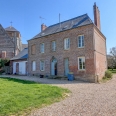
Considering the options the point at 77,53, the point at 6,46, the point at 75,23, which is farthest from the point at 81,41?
the point at 6,46

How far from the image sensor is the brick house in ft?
45.9

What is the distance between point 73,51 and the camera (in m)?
15.3

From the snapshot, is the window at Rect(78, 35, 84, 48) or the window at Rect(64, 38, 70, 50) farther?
the window at Rect(64, 38, 70, 50)

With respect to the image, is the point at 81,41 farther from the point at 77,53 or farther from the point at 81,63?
the point at 81,63

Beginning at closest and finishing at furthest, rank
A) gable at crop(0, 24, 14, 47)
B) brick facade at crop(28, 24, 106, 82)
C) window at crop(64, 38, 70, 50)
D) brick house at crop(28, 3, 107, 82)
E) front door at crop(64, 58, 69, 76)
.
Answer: brick facade at crop(28, 24, 106, 82)
brick house at crop(28, 3, 107, 82)
front door at crop(64, 58, 69, 76)
window at crop(64, 38, 70, 50)
gable at crop(0, 24, 14, 47)

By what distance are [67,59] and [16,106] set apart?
11539mm

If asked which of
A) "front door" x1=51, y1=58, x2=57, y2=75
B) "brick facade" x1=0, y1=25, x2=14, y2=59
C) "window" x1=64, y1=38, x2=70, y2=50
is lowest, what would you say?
"front door" x1=51, y1=58, x2=57, y2=75

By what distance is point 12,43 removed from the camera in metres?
30.8

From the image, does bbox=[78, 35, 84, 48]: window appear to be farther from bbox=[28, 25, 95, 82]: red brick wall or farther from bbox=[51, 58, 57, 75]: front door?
bbox=[51, 58, 57, 75]: front door

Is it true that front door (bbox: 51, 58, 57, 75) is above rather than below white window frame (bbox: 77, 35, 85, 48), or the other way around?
below

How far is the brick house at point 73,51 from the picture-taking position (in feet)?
45.9

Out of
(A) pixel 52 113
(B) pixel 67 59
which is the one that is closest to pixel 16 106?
(A) pixel 52 113

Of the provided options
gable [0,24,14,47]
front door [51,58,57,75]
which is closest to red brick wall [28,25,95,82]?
front door [51,58,57,75]

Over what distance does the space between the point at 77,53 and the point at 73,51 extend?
2.01 feet
